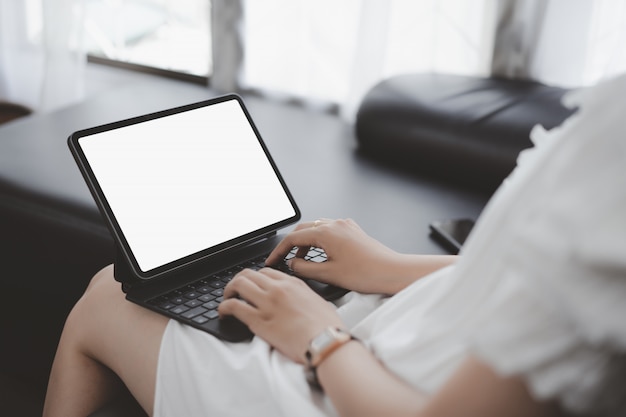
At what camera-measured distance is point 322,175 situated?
145 centimetres

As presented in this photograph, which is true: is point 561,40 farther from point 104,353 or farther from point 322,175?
point 104,353

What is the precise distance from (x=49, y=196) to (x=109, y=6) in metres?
1.25

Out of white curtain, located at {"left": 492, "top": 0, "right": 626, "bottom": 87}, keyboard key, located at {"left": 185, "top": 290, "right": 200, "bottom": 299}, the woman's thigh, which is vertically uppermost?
white curtain, located at {"left": 492, "top": 0, "right": 626, "bottom": 87}

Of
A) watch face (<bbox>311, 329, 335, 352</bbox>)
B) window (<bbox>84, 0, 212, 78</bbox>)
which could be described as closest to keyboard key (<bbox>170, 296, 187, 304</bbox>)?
watch face (<bbox>311, 329, 335, 352</bbox>)

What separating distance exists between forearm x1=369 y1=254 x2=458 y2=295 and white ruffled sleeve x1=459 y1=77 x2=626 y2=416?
0.99 feet

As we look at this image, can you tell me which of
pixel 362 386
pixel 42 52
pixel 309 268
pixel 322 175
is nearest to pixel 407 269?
pixel 309 268

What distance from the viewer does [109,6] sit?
7.70 ft

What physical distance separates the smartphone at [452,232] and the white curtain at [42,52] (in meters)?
1.52

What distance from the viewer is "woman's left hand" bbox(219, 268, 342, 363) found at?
2.30 feet

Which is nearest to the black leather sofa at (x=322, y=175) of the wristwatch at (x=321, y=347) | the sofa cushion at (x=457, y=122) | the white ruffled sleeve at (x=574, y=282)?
the sofa cushion at (x=457, y=122)

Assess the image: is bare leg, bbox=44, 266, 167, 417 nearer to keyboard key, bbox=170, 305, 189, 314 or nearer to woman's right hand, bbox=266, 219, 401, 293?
keyboard key, bbox=170, 305, 189, 314

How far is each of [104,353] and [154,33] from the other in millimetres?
1772

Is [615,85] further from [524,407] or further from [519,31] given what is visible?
[519,31]

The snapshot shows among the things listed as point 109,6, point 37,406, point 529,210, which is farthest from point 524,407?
point 109,6
